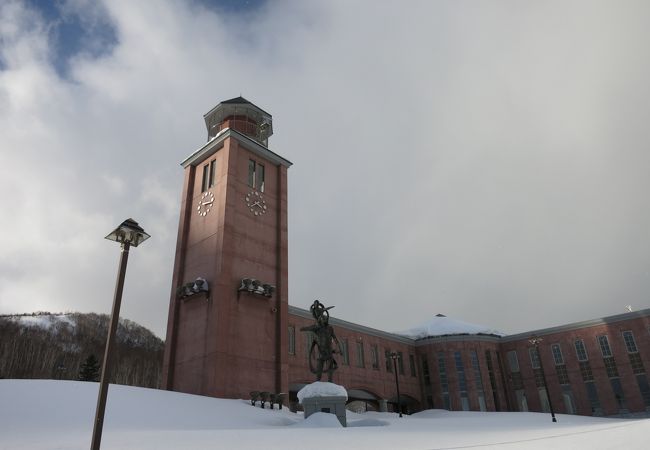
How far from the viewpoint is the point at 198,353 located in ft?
100

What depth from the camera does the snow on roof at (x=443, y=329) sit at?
5228 centimetres

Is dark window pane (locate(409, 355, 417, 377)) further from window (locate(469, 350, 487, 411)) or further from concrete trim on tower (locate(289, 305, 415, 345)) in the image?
window (locate(469, 350, 487, 411))

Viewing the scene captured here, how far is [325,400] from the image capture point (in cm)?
2033

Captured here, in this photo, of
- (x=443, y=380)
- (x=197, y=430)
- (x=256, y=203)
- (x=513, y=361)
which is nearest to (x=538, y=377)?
(x=513, y=361)

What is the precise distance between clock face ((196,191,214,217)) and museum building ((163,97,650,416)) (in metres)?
0.13

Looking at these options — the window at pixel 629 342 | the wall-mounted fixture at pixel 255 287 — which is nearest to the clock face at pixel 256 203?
the wall-mounted fixture at pixel 255 287

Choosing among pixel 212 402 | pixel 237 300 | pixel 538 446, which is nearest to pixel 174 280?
pixel 237 300

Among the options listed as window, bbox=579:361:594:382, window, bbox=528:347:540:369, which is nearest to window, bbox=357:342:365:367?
window, bbox=528:347:540:369

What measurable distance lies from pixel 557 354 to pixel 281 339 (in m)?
31.8

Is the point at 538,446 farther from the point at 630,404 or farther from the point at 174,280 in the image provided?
the point at 630,404

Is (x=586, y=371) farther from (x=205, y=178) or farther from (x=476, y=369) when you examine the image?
(x=205, y=178)

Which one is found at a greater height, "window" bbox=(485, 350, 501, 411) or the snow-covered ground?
"window" bbox=(485, 350, 501, 411)

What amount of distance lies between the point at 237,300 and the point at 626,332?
38.1 m

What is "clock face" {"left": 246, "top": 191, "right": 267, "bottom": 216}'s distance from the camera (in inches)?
1420
